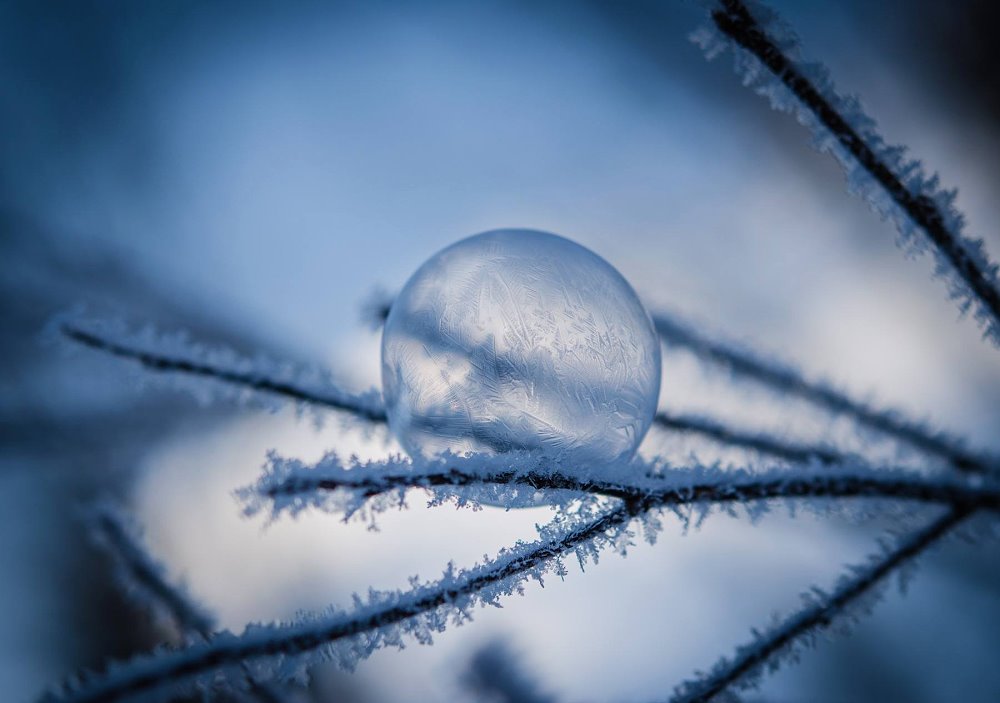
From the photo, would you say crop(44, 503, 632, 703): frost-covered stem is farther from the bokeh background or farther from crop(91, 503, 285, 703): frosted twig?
the bokeh background

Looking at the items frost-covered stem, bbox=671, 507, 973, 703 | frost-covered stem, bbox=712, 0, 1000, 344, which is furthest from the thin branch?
frost-covered stem, bbox=712, 0, 1000, 344

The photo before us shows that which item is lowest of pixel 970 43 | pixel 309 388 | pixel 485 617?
pixel 485 617

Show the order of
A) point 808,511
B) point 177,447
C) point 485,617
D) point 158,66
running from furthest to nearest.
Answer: point 177,447 < point 158,66 < point 485,617 < point 808,511

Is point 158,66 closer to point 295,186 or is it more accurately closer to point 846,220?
point 295,186

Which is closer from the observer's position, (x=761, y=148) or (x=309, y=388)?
(x=309, y=388)

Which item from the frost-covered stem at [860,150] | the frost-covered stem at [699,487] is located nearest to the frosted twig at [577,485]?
the frost-covered stem at [699,487]

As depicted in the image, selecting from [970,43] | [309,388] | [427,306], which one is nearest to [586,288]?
[427,306]

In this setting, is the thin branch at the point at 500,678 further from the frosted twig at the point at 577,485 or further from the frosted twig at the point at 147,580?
the frosted twig at the point at 577,485
